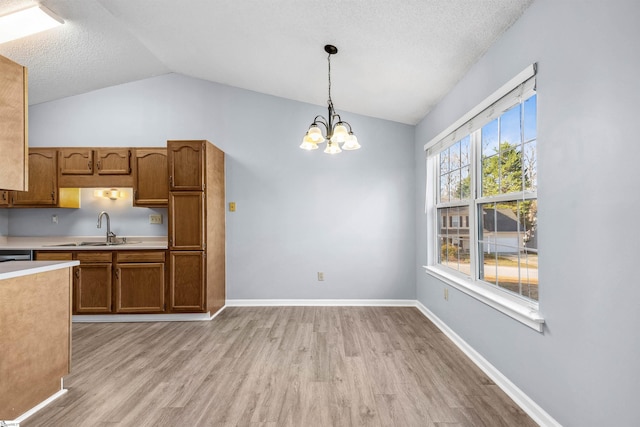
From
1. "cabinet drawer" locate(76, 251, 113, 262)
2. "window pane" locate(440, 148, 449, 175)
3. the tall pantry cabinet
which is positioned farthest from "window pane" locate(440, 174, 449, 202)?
"cabinet drawer" locate(76, 251, 113, 262)

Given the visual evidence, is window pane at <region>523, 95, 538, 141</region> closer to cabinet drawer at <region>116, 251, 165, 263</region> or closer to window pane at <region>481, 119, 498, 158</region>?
window pane at <region>481, 119, 498, 158</region>

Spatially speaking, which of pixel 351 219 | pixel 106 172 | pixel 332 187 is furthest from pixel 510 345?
pixel 106 172

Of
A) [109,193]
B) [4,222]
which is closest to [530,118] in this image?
[109,193]

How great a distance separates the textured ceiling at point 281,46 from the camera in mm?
2332

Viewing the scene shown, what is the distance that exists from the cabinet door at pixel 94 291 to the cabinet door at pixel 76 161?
1.25 m

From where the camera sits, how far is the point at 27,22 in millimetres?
2938

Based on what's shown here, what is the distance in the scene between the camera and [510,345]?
2.13 metres

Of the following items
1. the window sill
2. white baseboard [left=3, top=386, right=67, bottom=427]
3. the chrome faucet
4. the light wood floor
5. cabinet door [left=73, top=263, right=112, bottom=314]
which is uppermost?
the chrome faucet

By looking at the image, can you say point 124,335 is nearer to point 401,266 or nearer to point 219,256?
point 219,256

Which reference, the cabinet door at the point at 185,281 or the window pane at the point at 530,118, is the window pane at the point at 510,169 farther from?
the cabinet door at the point at 185,281

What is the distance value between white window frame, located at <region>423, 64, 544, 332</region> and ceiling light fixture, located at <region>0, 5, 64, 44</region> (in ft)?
13.1

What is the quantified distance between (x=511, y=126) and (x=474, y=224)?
90 centimetres

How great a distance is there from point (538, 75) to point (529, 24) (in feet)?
1.19

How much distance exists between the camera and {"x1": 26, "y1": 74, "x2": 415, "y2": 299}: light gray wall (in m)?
4.40
